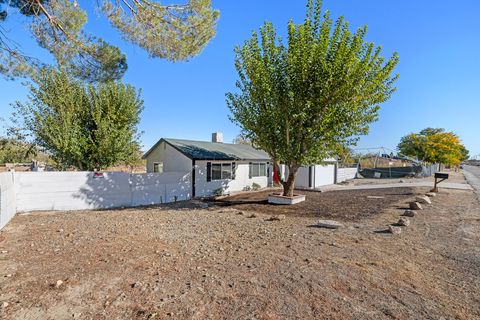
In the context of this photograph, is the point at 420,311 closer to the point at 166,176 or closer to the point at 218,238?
the point at 218,238

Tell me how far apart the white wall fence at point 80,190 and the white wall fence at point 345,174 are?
52.9 ft

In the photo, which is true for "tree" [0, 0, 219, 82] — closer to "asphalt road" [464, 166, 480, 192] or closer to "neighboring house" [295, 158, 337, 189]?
"neighboring house" [295, 158, 337, 189]

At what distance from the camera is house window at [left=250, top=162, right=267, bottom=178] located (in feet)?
62.2

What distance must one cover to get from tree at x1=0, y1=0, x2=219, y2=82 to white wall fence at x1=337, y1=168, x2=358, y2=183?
19.0 metres

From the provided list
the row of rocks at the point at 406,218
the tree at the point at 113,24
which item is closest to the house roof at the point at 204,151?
the tree at the point at 113,24

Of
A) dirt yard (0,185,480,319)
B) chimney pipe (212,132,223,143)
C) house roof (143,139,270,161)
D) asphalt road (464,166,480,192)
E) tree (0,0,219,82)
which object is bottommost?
dirt yard (0,185,480,319)

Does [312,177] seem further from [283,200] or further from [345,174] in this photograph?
[283,200]

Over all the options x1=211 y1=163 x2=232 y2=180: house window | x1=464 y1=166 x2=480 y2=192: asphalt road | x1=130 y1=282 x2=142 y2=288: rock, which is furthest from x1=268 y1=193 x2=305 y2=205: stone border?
x1=464 y1=166 x2=480 y2=192: asphalt road

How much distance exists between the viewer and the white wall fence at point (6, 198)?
755 cm

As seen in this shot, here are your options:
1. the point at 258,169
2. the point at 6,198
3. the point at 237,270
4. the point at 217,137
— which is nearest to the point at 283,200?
the point at 258,169

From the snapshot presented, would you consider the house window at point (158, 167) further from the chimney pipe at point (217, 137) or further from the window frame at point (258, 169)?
the window frame at point (258, 169)

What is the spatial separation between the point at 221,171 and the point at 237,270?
12175 mm

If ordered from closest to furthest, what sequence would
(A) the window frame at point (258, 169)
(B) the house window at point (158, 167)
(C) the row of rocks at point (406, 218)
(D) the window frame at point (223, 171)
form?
(C) the row of rocks at point (406, 218) → (D) the window frame at point (223, 171) → (B) the house window at point (158, 167) → (A) the window frame at point (258, 169)

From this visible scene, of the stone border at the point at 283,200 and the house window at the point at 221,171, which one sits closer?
the stone border at the point at 283,200
